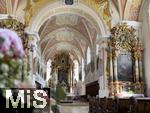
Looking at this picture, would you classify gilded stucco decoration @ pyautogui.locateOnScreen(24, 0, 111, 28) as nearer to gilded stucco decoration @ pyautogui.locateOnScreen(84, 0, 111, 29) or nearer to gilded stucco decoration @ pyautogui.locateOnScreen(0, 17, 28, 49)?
gilded stucco decoration @ pyautogui.locateOnScreen(84, 0, 111, 29)

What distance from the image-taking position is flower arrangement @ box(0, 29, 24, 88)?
111 cm

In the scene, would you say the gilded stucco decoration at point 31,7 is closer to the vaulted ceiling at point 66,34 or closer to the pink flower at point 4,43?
the vaulted ceiling at point 66,34

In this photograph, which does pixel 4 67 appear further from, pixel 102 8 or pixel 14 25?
pixel 102 8

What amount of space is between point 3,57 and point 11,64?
4cm

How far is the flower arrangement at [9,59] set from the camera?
1.11 meters

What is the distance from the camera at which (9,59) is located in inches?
44.6

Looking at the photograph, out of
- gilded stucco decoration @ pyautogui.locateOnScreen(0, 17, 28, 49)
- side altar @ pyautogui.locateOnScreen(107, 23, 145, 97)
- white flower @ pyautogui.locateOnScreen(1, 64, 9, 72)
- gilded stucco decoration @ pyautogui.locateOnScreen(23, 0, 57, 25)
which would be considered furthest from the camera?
gilded stucco decoration @ pyautogui.locateOnScreen(23, 0, 57, 25)

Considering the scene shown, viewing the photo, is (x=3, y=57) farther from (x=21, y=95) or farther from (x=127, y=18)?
(x=127, y=18)

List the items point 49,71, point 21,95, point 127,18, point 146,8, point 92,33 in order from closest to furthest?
point 21,95 → point 146,8 → point 127,18 → point 92,33 → point 49,71

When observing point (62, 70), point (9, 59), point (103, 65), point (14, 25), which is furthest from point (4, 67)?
point (62, 70)

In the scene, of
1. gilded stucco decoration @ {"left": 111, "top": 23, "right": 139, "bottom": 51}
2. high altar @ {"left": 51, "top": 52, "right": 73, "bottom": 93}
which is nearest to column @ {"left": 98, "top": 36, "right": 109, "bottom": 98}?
gilded stucco decoration @ {"left": 111, "top": 23, "right": 139, "bottom": 51}

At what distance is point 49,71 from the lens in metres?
A: 37.3

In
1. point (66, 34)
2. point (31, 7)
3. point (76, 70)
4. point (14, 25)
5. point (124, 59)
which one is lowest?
point (124, 59)

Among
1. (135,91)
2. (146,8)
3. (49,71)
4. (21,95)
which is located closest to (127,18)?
(146,8)
